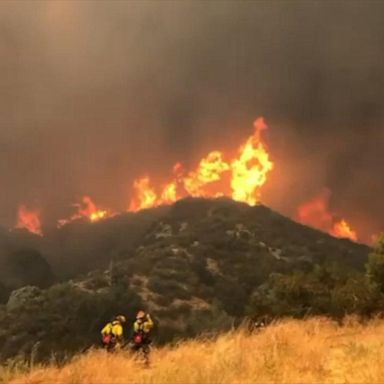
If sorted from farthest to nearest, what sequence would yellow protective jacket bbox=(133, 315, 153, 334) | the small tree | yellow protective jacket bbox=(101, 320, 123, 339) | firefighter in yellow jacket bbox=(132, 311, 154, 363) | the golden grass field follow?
the small tree, yellow protective jacket bbox=(133, 315, 153, 334), yellow protective jacket bbox=(101, 320, 123, 339), firefighter in yellow jacket bbox=(132, 311, 154, 363), the golden grass field

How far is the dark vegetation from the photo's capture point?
122 ft

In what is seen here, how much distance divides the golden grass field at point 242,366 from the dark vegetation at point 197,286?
1686mm

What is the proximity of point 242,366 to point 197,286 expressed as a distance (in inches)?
4363

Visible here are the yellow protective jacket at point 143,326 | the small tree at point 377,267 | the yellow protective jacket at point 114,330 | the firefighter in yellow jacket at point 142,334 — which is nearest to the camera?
the firefighter in yellow jacket at point 142,334

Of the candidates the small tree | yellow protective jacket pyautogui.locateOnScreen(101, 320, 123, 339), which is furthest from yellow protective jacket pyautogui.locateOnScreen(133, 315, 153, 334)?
the small tree

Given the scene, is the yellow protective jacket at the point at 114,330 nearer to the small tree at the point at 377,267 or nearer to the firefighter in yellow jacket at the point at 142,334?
the firefighter in yellow jacket at the point at 142,334

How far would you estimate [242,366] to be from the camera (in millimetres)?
9508

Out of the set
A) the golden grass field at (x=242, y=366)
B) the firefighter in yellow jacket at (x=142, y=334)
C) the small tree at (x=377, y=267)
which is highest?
the small tree at (x=377, y=267)

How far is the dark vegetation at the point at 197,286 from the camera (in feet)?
122

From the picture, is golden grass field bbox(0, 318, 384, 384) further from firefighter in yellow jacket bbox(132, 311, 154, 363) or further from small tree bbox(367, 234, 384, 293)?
small tree bbox(367, 234, 384, 293)

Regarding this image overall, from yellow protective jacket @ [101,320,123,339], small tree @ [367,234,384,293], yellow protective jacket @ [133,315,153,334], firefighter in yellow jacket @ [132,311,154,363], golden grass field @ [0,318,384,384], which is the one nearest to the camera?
golden grass field @ [0,318,384,384]

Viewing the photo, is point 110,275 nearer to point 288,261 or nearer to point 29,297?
point 29,297

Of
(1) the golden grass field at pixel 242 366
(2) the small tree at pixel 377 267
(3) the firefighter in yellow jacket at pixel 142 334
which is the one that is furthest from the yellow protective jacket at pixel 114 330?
(2) the small tree at pixel 377 267

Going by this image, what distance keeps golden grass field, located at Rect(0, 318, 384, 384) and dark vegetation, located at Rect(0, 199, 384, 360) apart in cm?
169
